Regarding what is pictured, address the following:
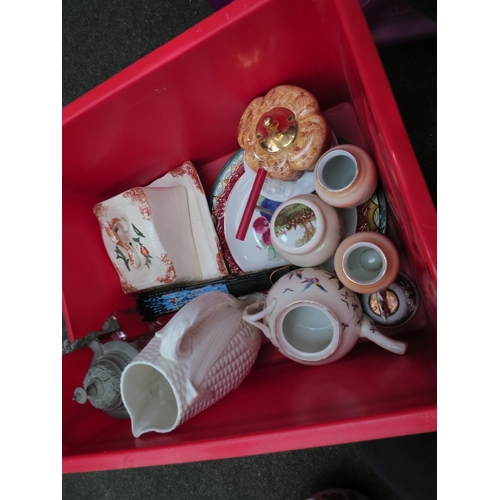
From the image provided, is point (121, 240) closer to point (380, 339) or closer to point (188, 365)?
point (188, 365)

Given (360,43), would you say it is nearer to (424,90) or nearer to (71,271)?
(424,90)

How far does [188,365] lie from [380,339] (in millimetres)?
282

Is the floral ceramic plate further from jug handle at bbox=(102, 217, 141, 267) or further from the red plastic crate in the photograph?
jug handle at bbox=(102, 217, 141, 267)

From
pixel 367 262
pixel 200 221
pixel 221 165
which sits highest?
pixel 221 165

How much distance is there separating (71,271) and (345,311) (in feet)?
1.73

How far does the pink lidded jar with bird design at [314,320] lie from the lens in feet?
2.07

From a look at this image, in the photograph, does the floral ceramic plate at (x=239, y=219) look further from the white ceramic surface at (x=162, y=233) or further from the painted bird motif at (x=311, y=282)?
the painted bird motif at (x=311, y=282)

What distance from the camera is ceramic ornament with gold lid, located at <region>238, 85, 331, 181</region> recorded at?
0.72m

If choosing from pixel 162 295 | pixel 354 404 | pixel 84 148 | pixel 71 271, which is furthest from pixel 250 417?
pixel 84 148

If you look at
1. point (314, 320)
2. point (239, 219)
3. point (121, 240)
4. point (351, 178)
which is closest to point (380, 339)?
point (314, 320)

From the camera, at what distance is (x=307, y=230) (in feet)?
2.27

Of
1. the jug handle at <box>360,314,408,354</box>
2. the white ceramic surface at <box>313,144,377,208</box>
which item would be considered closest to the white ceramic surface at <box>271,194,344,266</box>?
the white ceramic surface at <box>313,144,377,208</box>

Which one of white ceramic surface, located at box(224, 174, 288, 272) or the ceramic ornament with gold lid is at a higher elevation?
the ceramic ornament with gold lid

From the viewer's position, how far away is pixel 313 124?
72 cm
